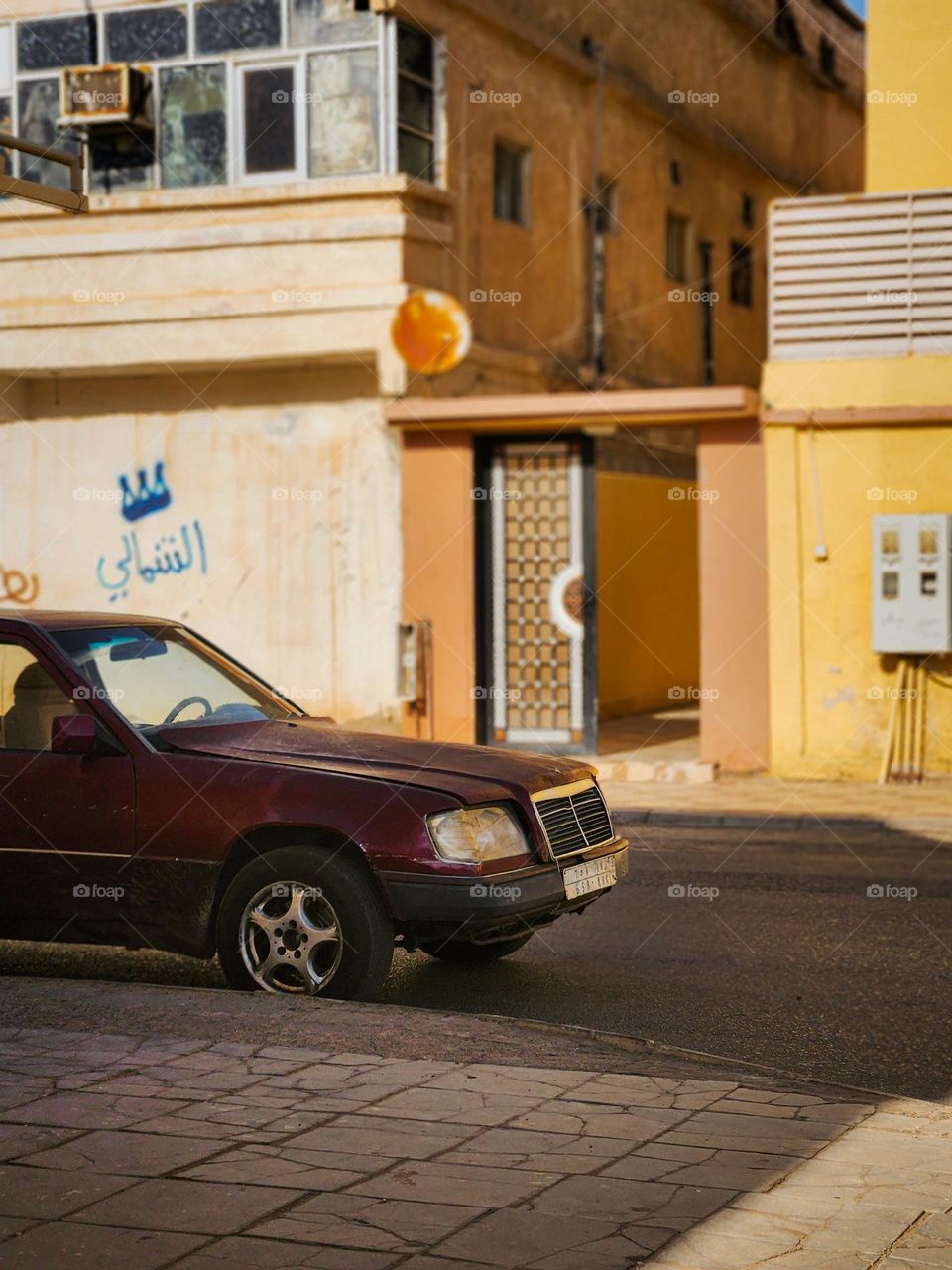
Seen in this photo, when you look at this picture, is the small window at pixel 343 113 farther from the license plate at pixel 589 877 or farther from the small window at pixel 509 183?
the license plate at pixel 589 877

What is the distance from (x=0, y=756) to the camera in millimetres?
7707

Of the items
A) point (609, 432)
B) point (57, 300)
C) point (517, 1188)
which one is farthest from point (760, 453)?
point (517, 1188)

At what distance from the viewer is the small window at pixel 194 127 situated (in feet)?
62.9

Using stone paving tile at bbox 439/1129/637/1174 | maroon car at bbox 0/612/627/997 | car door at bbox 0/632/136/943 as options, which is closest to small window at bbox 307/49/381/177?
maroon car at bbox 0/612/627/997

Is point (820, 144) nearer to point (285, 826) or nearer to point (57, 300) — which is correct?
point (57, 300)

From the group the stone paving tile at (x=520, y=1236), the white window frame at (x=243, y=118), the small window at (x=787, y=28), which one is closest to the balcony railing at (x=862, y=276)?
the white window frame at (x=243, y=118)

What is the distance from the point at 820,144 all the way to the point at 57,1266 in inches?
1168

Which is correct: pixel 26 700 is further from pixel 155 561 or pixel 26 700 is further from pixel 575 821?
pixel 155 561

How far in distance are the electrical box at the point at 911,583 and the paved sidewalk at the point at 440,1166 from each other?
33.3 feet

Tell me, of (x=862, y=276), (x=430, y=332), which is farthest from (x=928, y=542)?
(x=430, y=332)

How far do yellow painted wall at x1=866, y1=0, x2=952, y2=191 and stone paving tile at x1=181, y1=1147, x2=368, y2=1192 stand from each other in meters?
14.3

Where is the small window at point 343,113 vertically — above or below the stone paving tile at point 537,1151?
above

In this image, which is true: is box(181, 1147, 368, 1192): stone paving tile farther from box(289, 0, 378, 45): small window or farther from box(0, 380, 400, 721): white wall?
box(289, 0, 378, 45): small window

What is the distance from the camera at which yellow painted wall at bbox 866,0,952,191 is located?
1723cm
